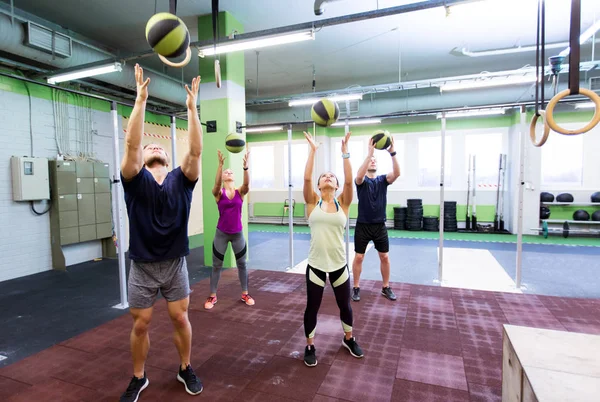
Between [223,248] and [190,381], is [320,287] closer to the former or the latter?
[190,381]

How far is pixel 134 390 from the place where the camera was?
2.18 m

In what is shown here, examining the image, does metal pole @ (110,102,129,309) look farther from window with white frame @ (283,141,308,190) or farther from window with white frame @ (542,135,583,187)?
window with white frame @ (542,135,583,187)

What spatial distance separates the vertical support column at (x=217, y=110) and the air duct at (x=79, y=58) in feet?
4.57

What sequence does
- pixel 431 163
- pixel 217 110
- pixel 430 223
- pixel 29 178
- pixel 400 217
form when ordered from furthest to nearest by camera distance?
pixel 431 163, pixel 400 217, pixel 430 223, pixel 217 110, pixel 29 178

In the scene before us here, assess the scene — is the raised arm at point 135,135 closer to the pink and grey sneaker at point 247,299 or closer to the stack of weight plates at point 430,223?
the pink and grey sneaker at point 247,299

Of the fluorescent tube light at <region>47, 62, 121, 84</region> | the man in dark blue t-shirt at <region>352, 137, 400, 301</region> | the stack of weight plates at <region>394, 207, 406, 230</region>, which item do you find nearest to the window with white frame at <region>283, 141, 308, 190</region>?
the stack of weight plates at <region>394, 207, 406, 230</region>

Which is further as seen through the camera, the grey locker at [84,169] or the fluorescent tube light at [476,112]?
the grey locker at [84,169]

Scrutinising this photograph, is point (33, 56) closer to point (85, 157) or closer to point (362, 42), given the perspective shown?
point (85, 157)

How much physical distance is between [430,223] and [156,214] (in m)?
8.54

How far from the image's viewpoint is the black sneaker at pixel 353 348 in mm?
2678

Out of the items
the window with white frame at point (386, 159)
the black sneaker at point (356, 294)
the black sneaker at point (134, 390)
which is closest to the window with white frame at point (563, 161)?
the window with white frame at point (386, 159)

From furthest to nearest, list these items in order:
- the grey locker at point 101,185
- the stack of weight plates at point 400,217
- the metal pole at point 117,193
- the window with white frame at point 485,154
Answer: the stack of weight plates at point 400,217 < the window with white frame at point 485,154 < the grey locker at point 101,185 < the metal pole at point 117,193

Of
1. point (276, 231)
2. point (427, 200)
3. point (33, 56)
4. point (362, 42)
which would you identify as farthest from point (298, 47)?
point (427, 200)

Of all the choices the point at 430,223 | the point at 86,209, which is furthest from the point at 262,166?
the point at 86,209
